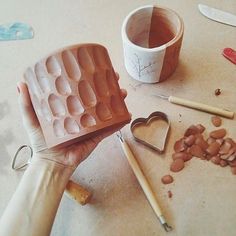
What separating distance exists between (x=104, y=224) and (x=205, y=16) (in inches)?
Result: 21.3

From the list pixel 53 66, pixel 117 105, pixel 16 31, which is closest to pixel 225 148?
pixel 117 105

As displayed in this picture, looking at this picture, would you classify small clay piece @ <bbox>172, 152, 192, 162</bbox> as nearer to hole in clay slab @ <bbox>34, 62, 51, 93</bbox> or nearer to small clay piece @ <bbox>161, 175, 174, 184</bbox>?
small clay piece @ <bbox>161, 175, 174, 184</bbox>

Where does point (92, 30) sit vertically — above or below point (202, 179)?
above

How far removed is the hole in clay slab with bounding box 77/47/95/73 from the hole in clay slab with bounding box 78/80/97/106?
21 millimetres

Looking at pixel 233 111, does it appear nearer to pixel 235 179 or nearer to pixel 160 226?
pixel 235 179

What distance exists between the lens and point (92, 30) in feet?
2.58

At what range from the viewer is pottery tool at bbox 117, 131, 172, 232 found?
0.53 m

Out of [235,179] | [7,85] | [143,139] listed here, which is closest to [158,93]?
[143,139]

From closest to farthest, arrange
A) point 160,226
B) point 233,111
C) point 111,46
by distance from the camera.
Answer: point 160,226 → point 233,111 → point 111,46

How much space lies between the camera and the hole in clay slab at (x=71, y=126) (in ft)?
1.51

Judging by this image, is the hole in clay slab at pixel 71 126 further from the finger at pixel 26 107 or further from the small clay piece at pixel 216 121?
the small clay piece at pixel 216 121

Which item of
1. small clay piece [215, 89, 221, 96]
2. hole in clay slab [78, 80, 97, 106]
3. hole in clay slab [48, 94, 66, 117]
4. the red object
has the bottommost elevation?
small clay piece [215, 89, 221, 96]

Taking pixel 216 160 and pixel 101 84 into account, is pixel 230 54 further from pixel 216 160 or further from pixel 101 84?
pixel 101 84

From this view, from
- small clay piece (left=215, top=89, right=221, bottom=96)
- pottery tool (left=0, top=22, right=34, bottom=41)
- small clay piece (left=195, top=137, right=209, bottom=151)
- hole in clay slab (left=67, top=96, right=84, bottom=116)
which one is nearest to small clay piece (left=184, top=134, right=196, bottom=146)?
small clay piece (left=195, top=137, right=209, bottom=151)
